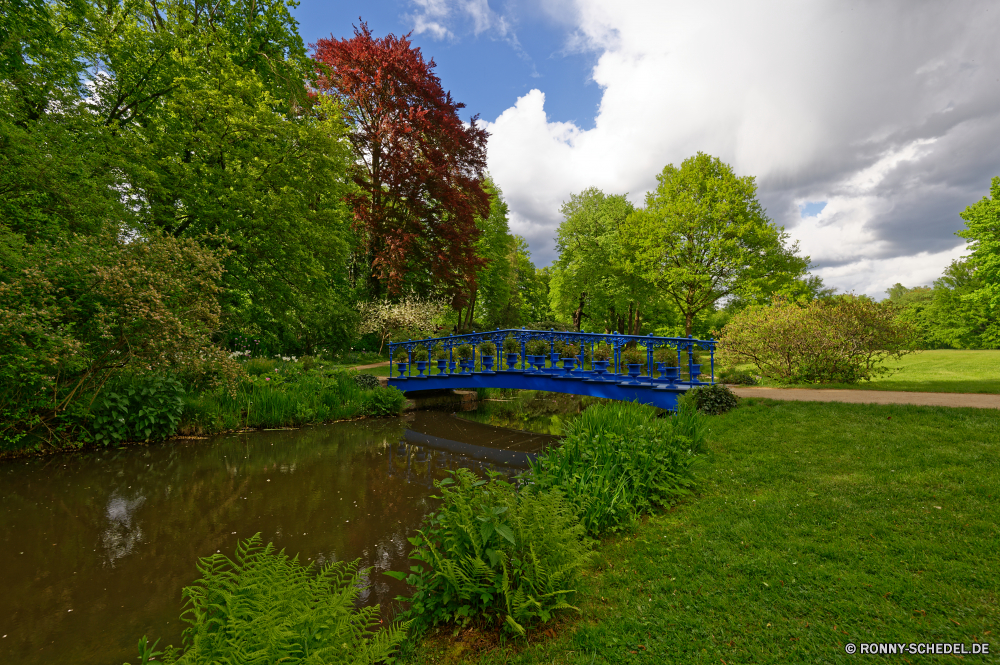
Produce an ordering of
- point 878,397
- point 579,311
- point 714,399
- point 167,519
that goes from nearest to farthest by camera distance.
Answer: point 167,519 < point 878,397 < point 714,399 < point 579,311

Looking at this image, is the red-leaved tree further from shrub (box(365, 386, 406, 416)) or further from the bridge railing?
shrub (box(365, 386, 406, 416))

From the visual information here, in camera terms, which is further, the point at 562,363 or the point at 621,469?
the point at 562,363

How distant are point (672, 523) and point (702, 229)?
63.5 ft

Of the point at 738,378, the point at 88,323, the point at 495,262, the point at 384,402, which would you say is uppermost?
the point at 495,262

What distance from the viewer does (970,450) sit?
5.18 metres

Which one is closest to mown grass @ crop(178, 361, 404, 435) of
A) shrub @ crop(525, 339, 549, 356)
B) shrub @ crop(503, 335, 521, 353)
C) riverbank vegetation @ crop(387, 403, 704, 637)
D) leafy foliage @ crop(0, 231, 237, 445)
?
leafy foliage @ crop(0, 231, 237, 445)

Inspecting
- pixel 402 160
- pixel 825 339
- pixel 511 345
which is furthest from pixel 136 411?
pixel 825 339

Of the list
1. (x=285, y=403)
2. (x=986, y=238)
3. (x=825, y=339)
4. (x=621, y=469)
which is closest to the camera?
(x=621, y=469)

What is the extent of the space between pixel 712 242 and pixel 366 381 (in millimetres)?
17066

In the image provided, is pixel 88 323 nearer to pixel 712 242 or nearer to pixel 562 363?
pixel 562 363

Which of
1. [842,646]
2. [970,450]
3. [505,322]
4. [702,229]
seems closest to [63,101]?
[842,646]

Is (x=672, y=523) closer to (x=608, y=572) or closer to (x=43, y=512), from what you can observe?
(x=608, y=572)

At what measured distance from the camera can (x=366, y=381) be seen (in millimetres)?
13773

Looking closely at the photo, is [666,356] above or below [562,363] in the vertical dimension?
above
